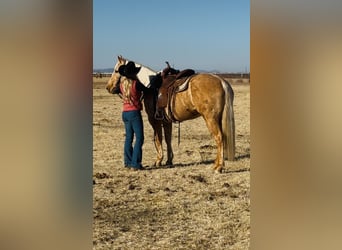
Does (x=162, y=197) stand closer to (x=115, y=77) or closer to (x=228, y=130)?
(x=228, y=130)

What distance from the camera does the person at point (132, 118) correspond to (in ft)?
7.50

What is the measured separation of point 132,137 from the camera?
232 cm

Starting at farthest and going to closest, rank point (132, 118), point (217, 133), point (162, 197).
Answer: point (217, 133)
point (132, 118)
point (162, 197)

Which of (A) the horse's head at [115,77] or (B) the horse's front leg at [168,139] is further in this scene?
(B) the horse's front leg at [168,139]

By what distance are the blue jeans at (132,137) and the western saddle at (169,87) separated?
0.16 m

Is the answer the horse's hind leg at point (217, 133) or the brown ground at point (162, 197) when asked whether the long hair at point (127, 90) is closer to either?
the brown ground at point (162, 197)

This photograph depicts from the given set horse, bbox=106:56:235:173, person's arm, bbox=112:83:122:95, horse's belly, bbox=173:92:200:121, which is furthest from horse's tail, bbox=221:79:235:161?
person's arm, bbox=112:83:122:95

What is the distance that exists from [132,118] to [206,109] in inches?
15.7

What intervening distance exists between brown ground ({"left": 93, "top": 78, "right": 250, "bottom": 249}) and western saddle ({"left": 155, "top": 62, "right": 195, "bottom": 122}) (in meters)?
0.16

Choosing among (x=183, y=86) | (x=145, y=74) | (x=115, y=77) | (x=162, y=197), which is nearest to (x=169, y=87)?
(x=183, y=86)

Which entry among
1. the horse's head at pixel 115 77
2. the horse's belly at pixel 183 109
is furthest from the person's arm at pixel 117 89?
the horse's belly at pixel 183 109
